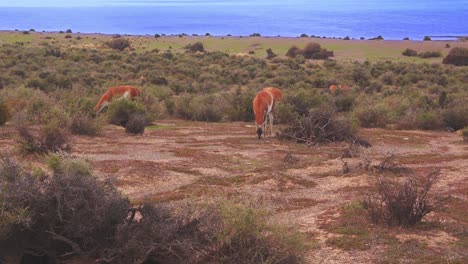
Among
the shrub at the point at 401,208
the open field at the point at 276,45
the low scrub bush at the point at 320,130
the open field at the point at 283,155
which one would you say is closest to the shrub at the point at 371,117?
the open field at the point at 283,155

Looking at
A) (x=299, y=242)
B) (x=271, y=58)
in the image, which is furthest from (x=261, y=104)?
(x=271, y=58)

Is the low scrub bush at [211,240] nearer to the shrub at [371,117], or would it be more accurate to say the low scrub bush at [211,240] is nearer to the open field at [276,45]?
the shrub at [371,117]

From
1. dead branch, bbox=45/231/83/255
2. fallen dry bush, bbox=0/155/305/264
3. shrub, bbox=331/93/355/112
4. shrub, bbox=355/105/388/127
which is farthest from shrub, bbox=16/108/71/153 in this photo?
shrub, bbox=331/93/355/112

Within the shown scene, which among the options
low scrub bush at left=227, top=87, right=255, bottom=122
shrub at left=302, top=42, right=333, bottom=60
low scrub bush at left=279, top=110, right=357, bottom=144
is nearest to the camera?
low scrub bush at left=279, top=110, right=357, bottom=144

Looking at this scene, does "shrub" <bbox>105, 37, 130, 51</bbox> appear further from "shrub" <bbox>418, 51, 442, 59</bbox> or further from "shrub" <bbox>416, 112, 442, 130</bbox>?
"shrub" <bbox>416, 112, 442, 130</bbox>

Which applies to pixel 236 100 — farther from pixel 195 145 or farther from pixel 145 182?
pixel 145 182

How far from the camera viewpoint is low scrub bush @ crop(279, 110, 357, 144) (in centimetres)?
1620

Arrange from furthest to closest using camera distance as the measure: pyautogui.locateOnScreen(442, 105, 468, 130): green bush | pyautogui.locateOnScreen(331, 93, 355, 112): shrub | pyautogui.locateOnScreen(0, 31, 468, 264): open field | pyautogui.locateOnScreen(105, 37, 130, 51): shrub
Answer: pyautogui.locateOnScreen(105, 37, 130, 51): shrub
pyautogui.locateOnScreen(331, 93, 355, 112): shrub
pyautogui.locateOnScreen(442, 105, 468, 130): green bush
pyautogui.locateOnScreen(0, 31, 468, 264): open field

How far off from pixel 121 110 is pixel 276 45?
153ft

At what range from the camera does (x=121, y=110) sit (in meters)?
18.5

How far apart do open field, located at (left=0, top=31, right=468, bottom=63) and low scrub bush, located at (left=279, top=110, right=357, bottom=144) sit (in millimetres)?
36122

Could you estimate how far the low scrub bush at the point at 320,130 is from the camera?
16.2 meters

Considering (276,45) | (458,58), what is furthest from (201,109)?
(276,45)

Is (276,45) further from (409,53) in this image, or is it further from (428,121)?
(428,121)
